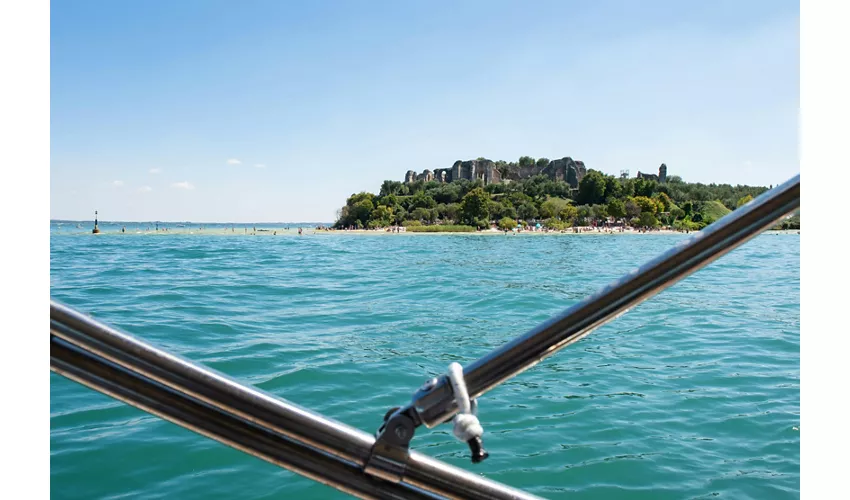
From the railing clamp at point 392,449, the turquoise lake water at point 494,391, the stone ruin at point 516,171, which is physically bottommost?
the turquoise lake water at point 494,391

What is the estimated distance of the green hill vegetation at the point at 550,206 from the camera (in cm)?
6316

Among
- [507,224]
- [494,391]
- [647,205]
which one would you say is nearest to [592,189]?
[647,205]

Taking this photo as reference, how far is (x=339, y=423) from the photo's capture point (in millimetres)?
622

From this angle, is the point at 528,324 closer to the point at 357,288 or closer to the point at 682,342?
the point at 682,342

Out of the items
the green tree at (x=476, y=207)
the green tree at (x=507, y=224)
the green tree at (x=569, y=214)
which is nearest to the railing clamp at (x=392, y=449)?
the green tree at (x=507, y=224)

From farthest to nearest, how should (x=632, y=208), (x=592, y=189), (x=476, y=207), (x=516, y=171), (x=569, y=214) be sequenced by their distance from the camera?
1. (x=516, y=171)
2. (x=592, y=189)
3. (x=632, y=208)
4. (x=569, y=214)
5. (x=476, y=207)

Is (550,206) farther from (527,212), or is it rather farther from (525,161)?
(525,161)

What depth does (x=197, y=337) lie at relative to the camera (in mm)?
6758

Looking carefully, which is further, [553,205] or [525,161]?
[525,161]

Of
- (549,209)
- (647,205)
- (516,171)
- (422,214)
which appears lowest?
(422,214)

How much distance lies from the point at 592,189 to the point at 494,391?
72502 millimetres

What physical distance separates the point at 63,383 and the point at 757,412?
5.95 m

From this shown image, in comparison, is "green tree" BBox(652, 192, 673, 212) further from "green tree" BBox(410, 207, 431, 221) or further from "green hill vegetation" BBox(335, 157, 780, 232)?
"green tree" BBox(410, 207, 431, 221)

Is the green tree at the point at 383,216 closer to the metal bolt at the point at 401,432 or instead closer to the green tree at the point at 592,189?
the green tree at the point at 592,189
